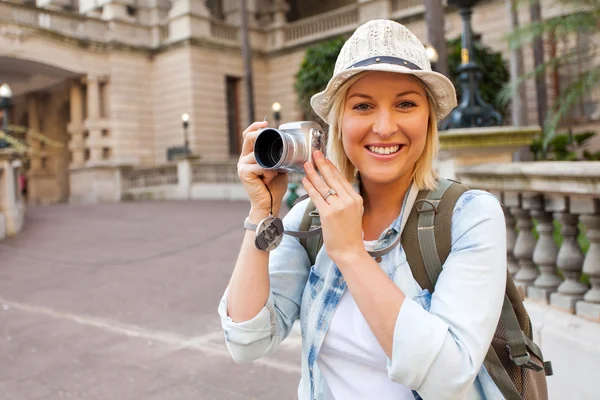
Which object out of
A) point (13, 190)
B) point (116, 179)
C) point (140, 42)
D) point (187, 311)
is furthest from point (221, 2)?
point (187, 311)

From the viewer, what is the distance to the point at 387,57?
1.46m

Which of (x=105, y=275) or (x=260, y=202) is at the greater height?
(x=260, y=202)

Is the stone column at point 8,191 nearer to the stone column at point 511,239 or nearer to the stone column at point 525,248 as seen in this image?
the stone column at point 511,239

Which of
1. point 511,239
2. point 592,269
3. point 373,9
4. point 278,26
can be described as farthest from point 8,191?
point 278,26

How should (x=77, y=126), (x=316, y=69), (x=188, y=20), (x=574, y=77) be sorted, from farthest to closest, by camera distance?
(x=77, y=126)
(x=188, y=20)
(x=316, y=69)
(x=574, y=77)

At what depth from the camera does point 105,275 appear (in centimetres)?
772

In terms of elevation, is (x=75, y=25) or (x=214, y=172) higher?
(x=75, y=25)

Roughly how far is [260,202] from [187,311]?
14.6ft

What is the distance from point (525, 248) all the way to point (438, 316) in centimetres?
252

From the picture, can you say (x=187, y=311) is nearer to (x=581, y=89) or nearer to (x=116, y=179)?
(x=581, y=89)

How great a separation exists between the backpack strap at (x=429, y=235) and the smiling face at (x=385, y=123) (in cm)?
13

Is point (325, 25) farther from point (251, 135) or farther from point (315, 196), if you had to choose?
point (315, 196)

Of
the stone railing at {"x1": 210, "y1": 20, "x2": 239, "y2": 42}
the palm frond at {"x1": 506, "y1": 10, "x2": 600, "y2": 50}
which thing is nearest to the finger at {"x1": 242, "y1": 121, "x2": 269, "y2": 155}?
the palm frond at {"x1": 506, "y1": 10, "x2": 600, "y2": 50}

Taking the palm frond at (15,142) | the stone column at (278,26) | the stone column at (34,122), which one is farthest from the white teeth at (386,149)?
the stone column at (34,122)
